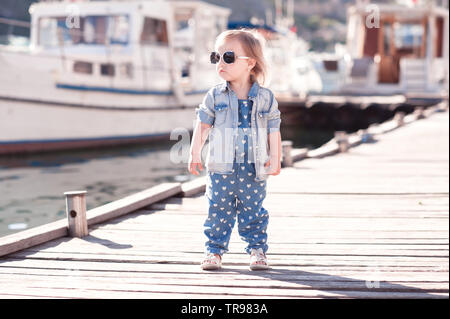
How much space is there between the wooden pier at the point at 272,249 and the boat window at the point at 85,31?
897cm

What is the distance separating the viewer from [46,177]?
10.4m

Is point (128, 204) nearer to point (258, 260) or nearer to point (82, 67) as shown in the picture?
point (258, 260)

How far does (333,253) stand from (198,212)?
4.99 feet

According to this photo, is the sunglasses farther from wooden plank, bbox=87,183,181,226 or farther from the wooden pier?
wooden plank, bbox=87,183,181,226

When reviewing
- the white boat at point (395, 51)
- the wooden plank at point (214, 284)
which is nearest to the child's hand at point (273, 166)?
the wooden plank at point (214, 284)

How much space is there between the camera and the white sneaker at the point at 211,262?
338 centimetres

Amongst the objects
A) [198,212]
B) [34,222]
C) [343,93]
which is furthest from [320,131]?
[198,212]

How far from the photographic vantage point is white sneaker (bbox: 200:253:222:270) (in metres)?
3.38

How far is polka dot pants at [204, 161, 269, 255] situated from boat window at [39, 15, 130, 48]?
37.5 feet

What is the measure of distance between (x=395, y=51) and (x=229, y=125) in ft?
73.5

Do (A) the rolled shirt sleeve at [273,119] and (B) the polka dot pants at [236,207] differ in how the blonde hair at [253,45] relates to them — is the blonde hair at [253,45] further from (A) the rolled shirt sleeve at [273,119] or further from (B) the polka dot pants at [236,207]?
(B) the polka dot pants at [236,207]

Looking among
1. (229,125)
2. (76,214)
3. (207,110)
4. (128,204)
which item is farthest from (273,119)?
(128,204)

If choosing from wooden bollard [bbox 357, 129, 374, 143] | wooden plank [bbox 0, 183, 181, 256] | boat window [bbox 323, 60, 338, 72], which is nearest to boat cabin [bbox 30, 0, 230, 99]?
wooden bollard [bbox 357, 129, 374, 143]

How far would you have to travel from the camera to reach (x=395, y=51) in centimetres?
2438
